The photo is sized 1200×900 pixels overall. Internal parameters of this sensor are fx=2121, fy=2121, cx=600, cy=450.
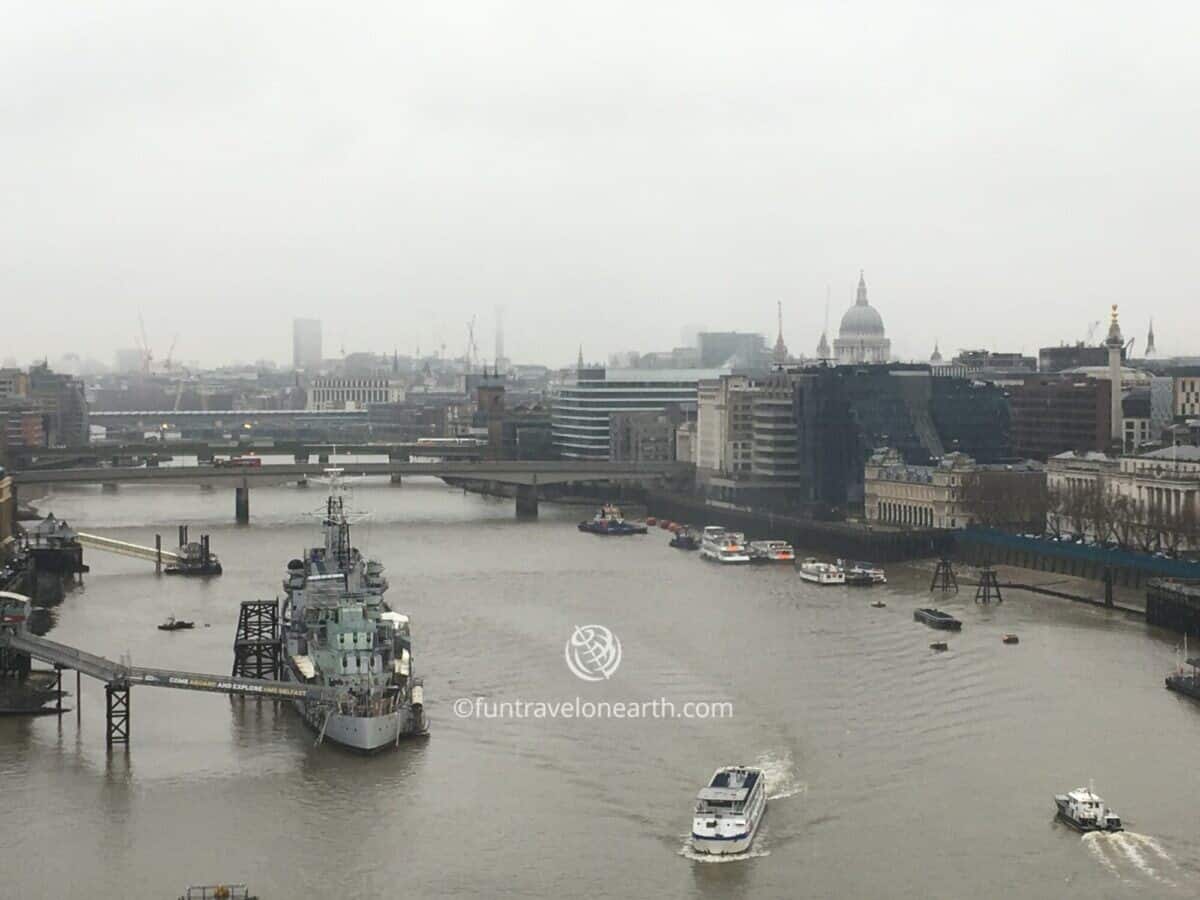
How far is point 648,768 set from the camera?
20.7 metres

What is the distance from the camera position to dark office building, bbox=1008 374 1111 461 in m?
52.7

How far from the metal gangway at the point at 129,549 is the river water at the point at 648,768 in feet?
21.9

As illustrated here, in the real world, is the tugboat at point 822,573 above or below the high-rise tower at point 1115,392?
below

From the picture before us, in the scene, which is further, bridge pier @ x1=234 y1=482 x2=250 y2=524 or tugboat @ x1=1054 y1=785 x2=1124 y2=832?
bridge pier @ x1=234 y1=482 x2=250 y2=524

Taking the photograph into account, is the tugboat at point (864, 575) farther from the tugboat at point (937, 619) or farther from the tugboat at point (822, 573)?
the tugboat at point (937, 619)

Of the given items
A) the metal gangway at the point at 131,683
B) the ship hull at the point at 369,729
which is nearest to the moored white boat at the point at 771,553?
the metal gangway at the point at 131,683

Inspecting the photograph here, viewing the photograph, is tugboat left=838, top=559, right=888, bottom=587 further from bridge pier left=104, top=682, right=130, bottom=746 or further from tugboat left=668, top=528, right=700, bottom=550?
bridge pier left=104, top=682, right=130, bottom=746

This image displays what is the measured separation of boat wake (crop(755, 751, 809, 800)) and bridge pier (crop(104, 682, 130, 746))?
263 inches

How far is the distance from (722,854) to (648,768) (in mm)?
3002

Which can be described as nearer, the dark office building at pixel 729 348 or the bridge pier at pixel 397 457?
the bridge pier at pixel 397 457

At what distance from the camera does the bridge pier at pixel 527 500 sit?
53719 millimetres

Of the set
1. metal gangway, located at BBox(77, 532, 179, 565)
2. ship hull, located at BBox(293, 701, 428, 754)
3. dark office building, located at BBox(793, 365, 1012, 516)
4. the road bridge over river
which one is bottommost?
ship hull, located at BBox(293, 701, 428, 754)

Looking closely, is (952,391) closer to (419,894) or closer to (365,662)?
(365,662)

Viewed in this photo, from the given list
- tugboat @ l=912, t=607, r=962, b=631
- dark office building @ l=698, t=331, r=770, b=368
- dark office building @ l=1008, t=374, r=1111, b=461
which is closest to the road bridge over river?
dark office building @ l=1008, t=374, r=1111, b=461
